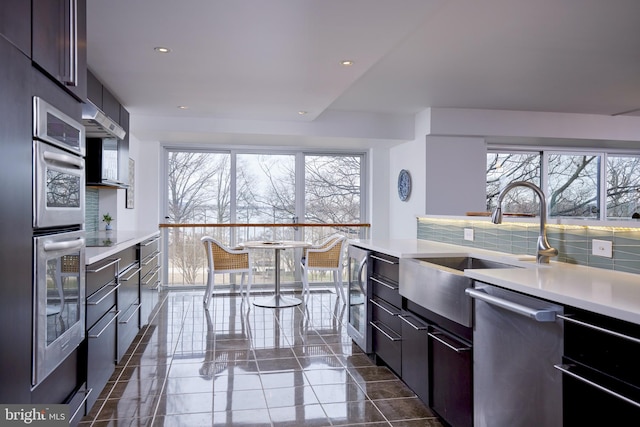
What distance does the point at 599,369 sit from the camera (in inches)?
50.3

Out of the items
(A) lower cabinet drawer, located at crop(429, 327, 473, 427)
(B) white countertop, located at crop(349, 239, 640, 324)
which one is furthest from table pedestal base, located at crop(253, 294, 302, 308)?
(B) white countertop, located at crop(349, 239, 640, 324)

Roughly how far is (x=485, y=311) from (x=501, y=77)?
3.16m

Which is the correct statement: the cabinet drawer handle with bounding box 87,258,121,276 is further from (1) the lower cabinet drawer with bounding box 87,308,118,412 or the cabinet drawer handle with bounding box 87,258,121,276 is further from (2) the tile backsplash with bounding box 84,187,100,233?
(2) the tile backsplash with bounding box 84,187,100,233

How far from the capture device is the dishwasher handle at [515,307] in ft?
4.71

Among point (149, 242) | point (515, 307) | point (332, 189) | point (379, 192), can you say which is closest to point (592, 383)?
point (515, 307)

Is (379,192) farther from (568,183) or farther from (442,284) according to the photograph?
(442,284)

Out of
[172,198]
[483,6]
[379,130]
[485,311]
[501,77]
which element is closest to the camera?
[485,311]

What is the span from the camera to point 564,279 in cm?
170

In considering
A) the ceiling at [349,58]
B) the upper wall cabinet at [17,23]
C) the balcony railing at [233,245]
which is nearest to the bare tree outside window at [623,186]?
the ceiling at [349,58]

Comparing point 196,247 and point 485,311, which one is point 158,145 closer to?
point 196,247

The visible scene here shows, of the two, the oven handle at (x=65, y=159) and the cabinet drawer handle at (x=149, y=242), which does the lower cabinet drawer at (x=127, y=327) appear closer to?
the cabinet drawer handle at (x=149, y=242)

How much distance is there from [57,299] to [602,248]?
233cm

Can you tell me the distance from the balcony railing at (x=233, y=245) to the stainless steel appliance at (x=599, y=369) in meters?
5.16

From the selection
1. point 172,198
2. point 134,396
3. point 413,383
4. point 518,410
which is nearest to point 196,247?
point 172,198
